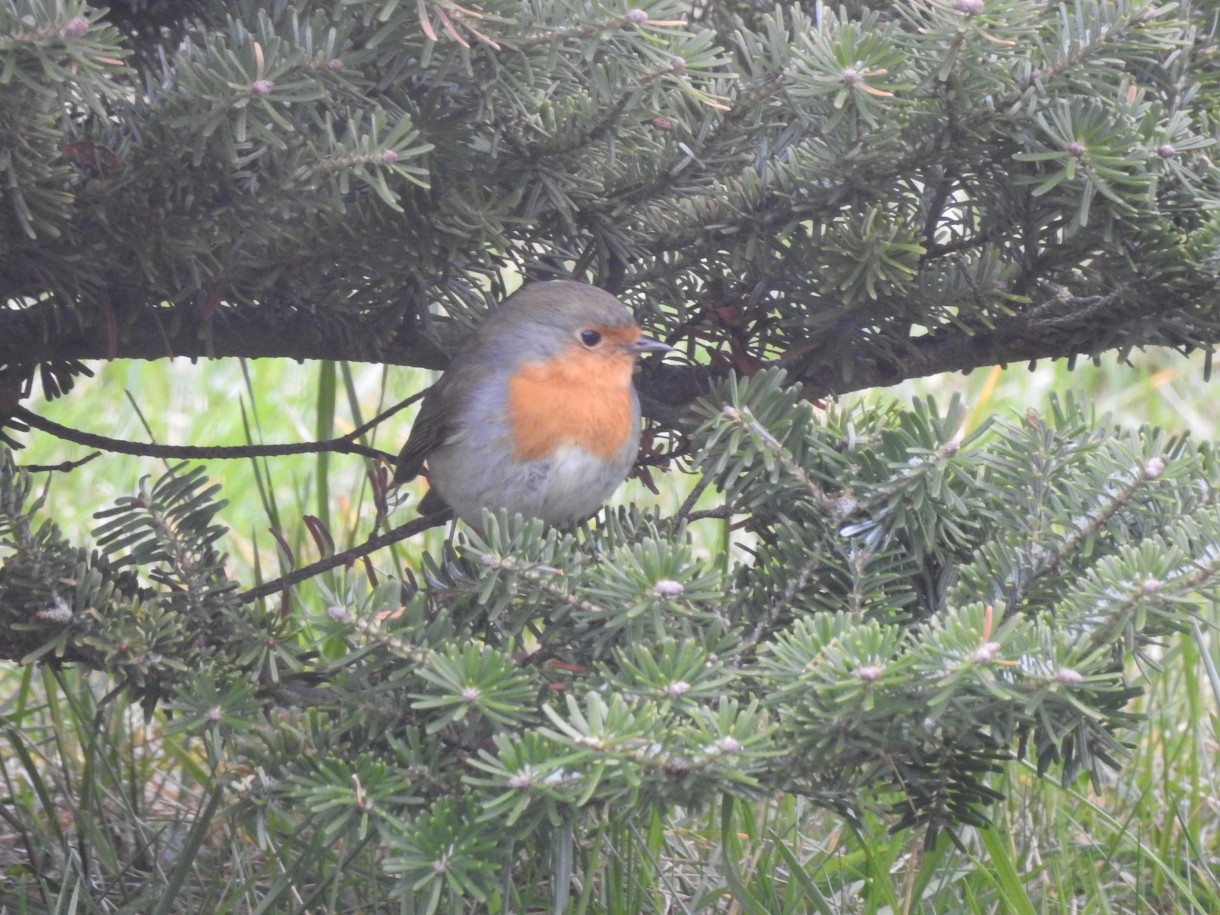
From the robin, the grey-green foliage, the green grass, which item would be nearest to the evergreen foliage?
the grey-green foliage

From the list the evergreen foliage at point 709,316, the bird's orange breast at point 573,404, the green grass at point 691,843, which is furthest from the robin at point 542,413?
the evergreen foliage at point 709,316

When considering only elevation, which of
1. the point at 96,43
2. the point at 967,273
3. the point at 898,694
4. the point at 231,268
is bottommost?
the point at 898,694

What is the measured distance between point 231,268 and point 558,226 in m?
0.47

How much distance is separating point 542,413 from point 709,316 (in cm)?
67

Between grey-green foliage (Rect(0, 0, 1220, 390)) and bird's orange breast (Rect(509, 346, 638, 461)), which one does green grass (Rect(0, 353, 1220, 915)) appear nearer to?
bird's orange breast (Rect(509, 346, 638, 461))

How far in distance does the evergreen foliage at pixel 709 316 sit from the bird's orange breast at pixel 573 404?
522 mm

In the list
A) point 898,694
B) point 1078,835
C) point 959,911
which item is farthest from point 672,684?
point 1078,835

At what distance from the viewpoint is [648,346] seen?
95.4 inches

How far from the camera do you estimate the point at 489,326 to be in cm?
242

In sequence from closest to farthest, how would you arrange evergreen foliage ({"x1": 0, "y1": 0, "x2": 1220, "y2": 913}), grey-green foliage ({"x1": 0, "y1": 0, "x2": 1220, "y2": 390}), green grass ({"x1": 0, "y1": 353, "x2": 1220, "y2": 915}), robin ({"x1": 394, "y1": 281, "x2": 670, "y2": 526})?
evergreen foliage ({"x1": 0, "y1": 0, "x2": 1220, "y2": 913}), grey-green foliage ({"x1": 0, "y1": 0, "x2": 1220, "y2": 390}), green grass ({"x1": 0, "y1": 353, "x2": 1220, "y2": 915}), robin ({"x1": 394, "y1": 281, "x2": 670, "y2": 526})

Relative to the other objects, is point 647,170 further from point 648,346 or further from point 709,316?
point 648,346

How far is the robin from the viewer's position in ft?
8.34

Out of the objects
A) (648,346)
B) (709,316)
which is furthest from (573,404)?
(709,316)

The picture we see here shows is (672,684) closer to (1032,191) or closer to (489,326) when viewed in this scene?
(1032,191)
